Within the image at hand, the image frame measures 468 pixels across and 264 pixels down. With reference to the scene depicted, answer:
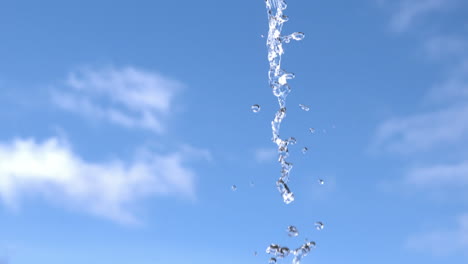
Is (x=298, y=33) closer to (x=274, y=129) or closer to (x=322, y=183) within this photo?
(x=274, y=129)

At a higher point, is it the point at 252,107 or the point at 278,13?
the point at 278,13

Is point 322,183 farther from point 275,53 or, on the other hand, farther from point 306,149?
point 275,53

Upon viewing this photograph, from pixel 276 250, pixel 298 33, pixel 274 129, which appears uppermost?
pixel 298 33

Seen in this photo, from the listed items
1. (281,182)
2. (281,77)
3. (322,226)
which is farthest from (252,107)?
(322,226)

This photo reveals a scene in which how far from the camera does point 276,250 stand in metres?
20.4

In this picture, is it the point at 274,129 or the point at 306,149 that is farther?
the point at 274,129

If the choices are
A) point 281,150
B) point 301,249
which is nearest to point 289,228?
point 301,249

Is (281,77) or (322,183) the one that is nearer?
(322,183)

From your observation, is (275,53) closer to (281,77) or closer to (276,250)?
(281,77)

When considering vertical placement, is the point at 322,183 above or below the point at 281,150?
below

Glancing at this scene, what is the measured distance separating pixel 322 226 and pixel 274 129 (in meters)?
3.75

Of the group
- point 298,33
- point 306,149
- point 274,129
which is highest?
point 298,33

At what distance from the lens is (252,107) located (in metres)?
18.9

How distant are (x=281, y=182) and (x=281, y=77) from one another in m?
3.70
